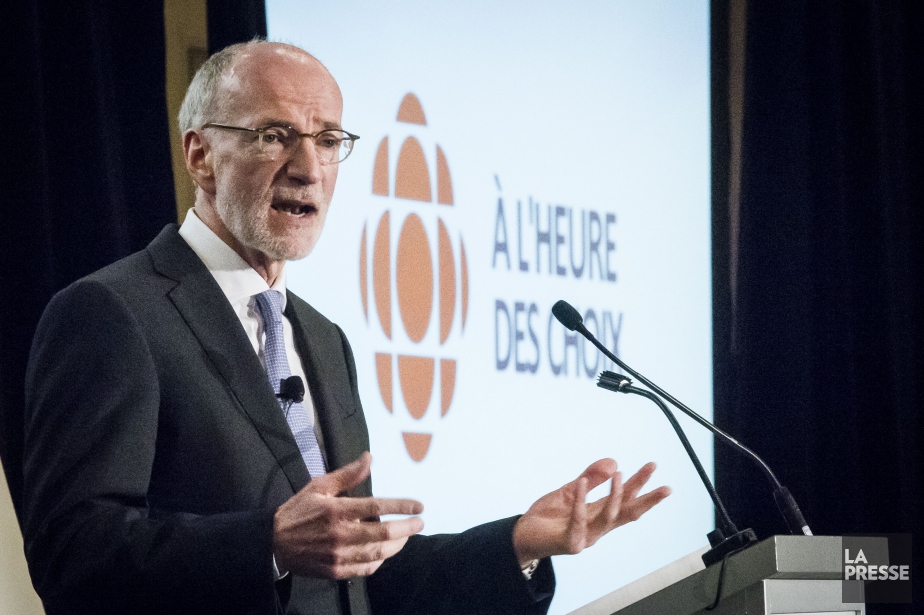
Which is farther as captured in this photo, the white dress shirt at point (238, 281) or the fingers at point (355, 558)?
the white dress shirt at point (238, 281)

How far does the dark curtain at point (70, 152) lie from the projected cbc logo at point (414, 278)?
0.55 m

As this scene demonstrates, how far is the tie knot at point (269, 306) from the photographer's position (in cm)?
206

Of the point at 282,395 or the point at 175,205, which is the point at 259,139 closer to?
the point at 282,395

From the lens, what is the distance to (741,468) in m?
4.20

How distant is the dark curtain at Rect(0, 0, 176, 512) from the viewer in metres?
2.59

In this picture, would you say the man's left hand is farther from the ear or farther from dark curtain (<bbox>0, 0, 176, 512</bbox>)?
dark curtain (<bbox>0, 0, 176, 512</bbox>)

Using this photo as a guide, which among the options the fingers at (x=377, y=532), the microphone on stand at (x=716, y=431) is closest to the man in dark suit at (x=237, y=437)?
the fingers at (x=377, y=532)

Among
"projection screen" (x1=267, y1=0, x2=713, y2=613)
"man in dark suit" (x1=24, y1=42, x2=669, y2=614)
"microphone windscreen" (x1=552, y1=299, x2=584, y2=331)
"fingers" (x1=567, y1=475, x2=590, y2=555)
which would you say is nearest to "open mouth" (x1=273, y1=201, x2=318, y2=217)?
"man in dark suit" (x1=24, y1=42, x2=669, y2=614)

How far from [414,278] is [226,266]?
1035 millimetres

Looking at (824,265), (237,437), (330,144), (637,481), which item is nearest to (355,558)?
(237,437)

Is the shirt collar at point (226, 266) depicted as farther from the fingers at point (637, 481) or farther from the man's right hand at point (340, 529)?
the fingers at point (637, 481)

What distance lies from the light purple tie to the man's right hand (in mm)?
368

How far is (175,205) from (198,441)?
1.20 meters

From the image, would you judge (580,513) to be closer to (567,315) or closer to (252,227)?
(567,315)
